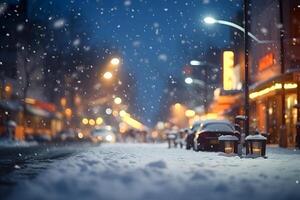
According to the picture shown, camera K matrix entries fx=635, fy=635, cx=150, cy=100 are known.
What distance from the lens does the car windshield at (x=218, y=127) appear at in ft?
99.9

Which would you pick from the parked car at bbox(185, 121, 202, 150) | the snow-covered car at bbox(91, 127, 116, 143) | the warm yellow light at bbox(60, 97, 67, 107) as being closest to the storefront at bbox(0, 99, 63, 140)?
the warm yellow light at bbox(60, 97, 67, 107)

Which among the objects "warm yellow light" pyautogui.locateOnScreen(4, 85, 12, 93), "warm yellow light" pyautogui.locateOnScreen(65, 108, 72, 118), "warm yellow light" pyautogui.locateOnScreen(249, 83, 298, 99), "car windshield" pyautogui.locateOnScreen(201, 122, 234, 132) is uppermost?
"warm yellow light" pyautogui.locateOnScreen(65, 108, 72, 118)

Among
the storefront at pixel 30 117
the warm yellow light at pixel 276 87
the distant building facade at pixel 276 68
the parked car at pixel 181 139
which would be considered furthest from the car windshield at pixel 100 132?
the warm yellow light at pixel 276 87

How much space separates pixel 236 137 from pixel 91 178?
12228 mm

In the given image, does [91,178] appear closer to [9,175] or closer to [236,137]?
[9,175]

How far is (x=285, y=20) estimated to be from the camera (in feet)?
125

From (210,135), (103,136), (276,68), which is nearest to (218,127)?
(210,135)

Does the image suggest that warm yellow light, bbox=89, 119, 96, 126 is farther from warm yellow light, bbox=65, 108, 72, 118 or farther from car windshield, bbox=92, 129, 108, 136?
car windshield, bbox=92, 129, 108, 136

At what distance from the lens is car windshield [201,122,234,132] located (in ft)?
99.9

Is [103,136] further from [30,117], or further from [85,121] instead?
[85,121]

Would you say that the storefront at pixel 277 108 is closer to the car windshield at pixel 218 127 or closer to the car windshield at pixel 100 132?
the car windshield at pixel 218 127

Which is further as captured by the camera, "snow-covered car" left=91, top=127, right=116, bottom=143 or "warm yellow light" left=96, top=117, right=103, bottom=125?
"warm yellow light" left=96, top=117, right=103, bottom=125

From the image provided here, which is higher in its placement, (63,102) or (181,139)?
(63,102)

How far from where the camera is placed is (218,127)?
100 feet
